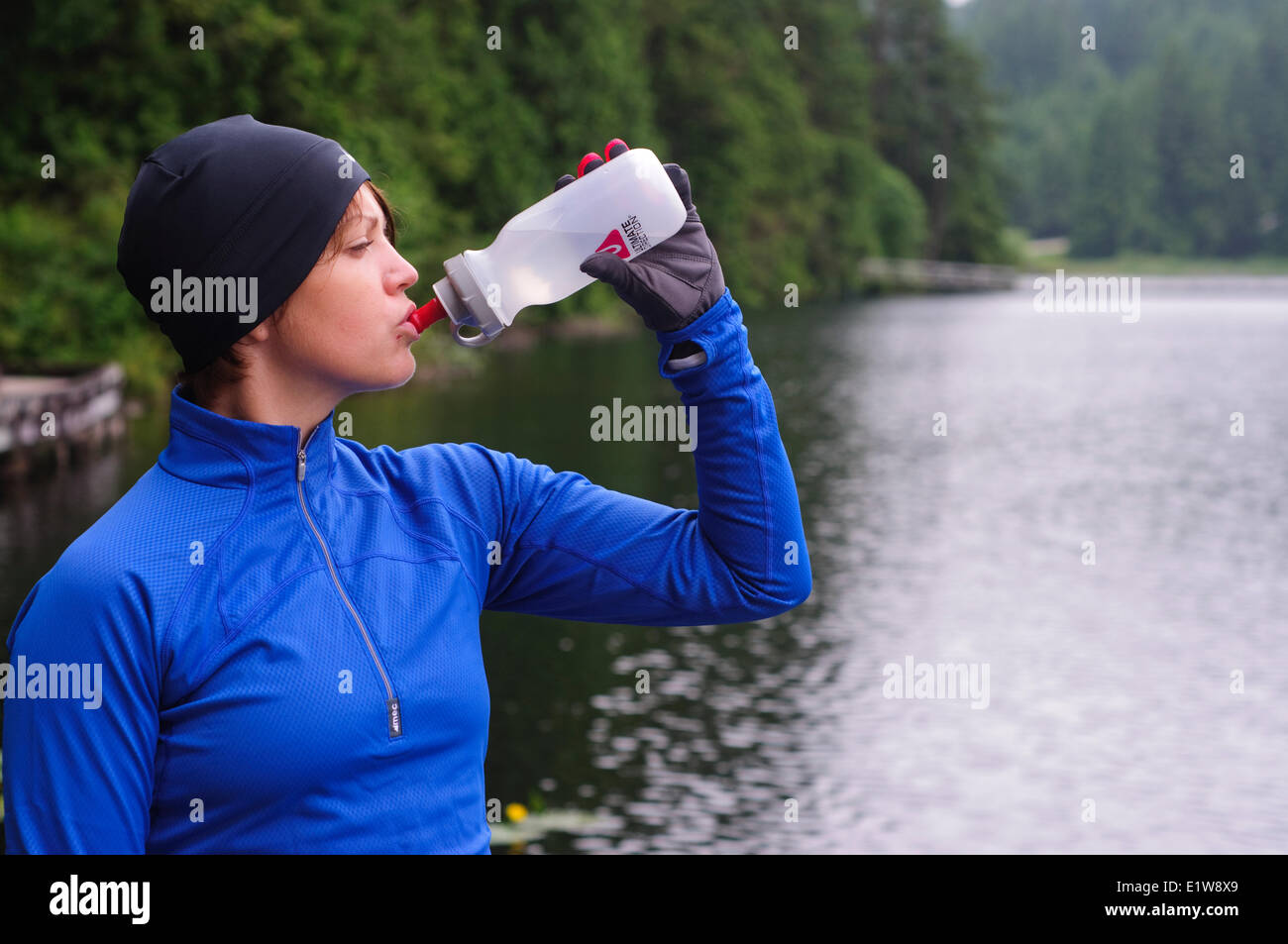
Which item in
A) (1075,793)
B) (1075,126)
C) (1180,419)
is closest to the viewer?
(1075,793)

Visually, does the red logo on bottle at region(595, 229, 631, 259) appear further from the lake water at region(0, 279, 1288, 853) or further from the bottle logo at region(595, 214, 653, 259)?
the lake water at region(0, 279, 1288, 853)

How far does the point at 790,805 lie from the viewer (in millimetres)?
10391

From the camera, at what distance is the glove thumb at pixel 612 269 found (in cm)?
212

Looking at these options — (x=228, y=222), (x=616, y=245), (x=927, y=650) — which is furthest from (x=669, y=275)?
(x=927, y=650)

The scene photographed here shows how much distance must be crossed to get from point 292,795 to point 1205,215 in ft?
393

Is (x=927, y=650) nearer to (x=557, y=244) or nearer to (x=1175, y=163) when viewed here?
(x=557, y=244)

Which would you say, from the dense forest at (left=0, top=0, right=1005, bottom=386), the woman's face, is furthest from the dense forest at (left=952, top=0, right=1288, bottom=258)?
the woman's face

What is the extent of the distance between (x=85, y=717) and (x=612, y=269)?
86 cm

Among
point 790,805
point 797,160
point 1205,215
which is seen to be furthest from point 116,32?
point 1205,215

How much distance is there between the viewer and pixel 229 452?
199 centimetres

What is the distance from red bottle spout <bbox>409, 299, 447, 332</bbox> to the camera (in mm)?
2154

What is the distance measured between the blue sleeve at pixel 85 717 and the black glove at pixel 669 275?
2.42 ft

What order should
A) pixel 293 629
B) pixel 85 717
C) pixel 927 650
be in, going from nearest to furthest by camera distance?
pixel 85 717 < pixel 293 629 < pixel 927 650
